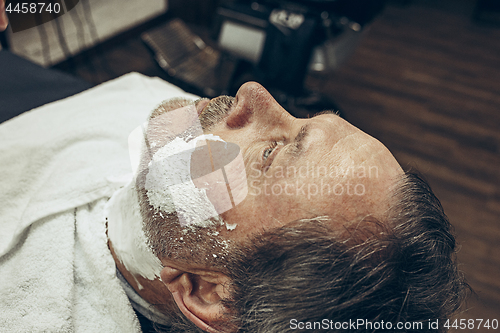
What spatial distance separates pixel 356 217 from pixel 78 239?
704 millimetres

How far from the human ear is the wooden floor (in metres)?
1.37

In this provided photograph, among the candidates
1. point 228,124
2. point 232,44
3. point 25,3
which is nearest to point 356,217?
point 228,124

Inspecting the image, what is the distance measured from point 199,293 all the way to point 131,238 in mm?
202

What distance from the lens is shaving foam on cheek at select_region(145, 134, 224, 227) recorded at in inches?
27.5

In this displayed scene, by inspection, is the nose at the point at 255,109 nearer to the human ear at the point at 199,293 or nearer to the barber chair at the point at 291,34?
the human ear at the point at 199,293

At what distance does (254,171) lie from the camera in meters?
0.69

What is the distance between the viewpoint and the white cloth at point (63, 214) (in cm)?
79

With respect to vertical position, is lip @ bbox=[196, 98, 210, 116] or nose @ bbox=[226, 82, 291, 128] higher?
nose @ bbox=[226, 82, 291, 128]

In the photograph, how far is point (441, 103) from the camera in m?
2.66

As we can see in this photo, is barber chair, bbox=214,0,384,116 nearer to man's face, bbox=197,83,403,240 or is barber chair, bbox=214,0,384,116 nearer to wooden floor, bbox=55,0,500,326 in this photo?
wooden floor, bbox=55,0,500,326

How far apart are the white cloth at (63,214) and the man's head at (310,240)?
24 centimetres

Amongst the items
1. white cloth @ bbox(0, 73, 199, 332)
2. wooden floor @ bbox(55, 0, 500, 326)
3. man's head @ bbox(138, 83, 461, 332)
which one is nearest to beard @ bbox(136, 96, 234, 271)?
man's head @ bbox(138, 83, 461, 332)

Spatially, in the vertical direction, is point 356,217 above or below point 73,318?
above

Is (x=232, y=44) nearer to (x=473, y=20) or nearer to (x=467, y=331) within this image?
(x=467, y=331)
